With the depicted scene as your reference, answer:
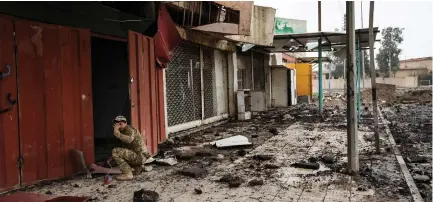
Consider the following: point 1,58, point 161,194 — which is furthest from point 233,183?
point 1,58

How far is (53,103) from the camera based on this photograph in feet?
17.6

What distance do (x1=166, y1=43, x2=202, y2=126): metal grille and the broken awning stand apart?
5.83ft

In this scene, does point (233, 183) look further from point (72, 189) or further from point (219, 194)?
point (72, 189)

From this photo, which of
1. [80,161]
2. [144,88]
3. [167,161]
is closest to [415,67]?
[144,88]

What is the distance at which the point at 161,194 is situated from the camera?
4.64m

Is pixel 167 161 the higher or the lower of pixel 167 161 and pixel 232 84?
the lower

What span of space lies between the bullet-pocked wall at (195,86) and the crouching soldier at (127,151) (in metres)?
3.68

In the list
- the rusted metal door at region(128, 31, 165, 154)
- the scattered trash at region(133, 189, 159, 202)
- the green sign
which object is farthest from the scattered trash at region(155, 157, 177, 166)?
the green sign

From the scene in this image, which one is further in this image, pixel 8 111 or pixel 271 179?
pixel 271 179

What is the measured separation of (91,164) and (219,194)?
2.44m

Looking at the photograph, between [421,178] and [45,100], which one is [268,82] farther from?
[45,100]

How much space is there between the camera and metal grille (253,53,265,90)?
1752 centimetres

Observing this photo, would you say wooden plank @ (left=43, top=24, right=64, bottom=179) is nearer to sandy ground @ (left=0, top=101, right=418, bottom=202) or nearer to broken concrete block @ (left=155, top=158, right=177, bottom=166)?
sandy ground @ (left=0, top=101, right=418, bottom=202)

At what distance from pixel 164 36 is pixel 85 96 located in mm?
2011
